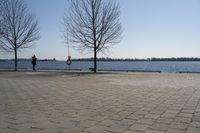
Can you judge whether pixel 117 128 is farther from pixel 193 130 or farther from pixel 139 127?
pixel 193 130

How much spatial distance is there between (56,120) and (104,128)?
1.28 metres

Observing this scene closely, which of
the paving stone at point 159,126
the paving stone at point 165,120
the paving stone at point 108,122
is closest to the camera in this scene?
the paving stone at point 159,126

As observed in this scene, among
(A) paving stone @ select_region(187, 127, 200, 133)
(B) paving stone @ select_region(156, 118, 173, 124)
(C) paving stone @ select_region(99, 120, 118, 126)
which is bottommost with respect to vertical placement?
(A) paving stone @ select_region(187, 127, 200, 133)

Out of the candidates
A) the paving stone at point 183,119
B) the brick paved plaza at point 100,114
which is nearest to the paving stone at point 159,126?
the brick paved plaza at point 100,114

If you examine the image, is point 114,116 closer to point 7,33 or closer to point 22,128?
point 22,128

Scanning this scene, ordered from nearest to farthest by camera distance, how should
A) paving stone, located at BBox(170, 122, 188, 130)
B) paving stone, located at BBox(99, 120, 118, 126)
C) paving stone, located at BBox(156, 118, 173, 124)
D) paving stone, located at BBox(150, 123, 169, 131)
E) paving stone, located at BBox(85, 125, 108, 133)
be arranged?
paving stone, located at BBox(85, 125, 108, 133) < paving stone, located at BBox(150, 123, 169, 131) < paving stone, located at BBox(170, 122, 188, 130) < paving stone, located at BBox(99, 120, 118, 126) < paving stone, located at BBox(156, 118, 173, 124)

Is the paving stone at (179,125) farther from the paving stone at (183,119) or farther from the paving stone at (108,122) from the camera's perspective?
the paving stone at (108,122)

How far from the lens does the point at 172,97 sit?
9508 mm

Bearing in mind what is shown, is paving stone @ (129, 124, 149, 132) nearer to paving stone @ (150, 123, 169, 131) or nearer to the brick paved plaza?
the brick paved plaza

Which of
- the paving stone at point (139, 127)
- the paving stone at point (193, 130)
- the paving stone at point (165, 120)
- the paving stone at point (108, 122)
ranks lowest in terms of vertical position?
the paving stone at point (193, 130)

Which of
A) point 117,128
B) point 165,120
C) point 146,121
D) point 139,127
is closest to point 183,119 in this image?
point 165,120

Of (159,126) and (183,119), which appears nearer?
(159,126)

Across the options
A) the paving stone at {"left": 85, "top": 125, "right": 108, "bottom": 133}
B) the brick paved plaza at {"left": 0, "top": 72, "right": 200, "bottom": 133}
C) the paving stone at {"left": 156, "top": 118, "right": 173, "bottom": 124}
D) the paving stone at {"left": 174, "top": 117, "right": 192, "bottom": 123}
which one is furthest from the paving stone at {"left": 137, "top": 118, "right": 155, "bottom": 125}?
the paving stone at {"left": 85, "top": 125, "right": 108, "bottom": 133}

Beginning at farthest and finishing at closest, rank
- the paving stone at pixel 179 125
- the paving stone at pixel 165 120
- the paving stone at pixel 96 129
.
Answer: the paving stone at pixel 165 120 < the paving stone at pixel 179 125 < the paving stone at pixel 96 129
